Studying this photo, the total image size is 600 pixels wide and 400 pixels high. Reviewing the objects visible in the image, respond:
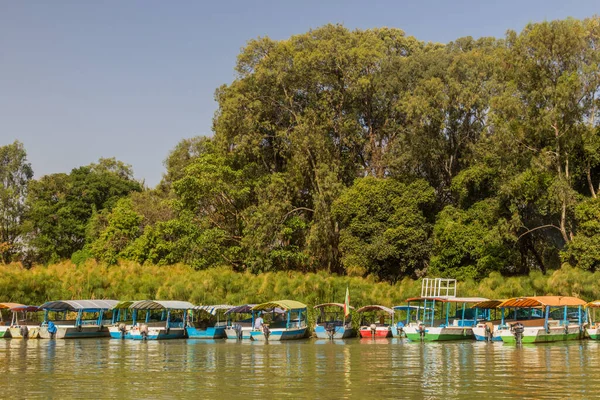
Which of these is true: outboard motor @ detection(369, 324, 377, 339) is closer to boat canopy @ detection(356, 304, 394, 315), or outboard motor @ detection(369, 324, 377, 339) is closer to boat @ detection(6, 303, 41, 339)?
boat canopy @ detection(356, 304, 394, 315)

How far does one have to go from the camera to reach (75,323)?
4309cm

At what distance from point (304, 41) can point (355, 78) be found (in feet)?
16.5

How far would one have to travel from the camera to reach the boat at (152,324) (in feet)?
131

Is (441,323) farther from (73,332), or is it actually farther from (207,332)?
(73,332)

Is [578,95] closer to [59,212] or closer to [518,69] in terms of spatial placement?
[518,69]

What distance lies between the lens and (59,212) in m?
72.6

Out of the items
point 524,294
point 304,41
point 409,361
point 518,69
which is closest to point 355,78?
point 304,41

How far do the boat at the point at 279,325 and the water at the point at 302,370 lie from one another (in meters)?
2.82

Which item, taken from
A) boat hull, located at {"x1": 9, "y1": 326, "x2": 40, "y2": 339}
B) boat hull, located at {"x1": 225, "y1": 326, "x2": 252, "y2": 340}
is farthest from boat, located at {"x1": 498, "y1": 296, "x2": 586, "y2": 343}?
boat hull, located at {"x1": 9, "y1": 326, "x2": 40, "y2": 339}

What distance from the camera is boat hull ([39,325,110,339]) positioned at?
40.7 m

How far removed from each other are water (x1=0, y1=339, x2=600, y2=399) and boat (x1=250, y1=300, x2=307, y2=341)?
2.82 meters

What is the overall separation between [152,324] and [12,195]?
41.3m

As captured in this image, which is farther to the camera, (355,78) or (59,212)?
(59,212)

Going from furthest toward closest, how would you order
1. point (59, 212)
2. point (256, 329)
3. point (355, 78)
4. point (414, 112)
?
Answer: point (59, 212) → point (355, 78) → point (414, 112) → point (256, 329)
